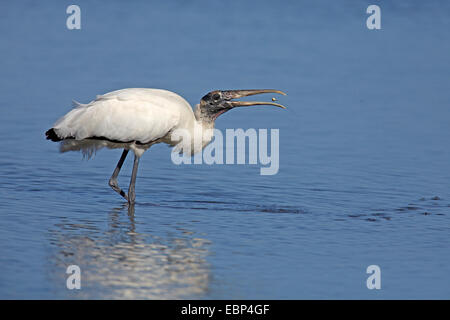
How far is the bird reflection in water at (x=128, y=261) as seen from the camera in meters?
7.24

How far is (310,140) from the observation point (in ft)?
42.4

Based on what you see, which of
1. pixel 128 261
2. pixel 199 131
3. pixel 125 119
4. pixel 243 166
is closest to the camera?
pixel 128 261

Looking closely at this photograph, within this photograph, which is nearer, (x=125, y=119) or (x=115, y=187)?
(x=125, y=119)

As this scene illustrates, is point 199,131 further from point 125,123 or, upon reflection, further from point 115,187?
point 115,187

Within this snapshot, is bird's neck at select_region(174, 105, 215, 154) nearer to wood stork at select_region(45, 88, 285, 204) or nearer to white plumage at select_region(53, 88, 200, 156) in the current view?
wood stork at select_region(45, 88, 285, 204)

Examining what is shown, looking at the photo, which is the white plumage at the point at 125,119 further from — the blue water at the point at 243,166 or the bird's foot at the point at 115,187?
the blue water at the point at 243,166

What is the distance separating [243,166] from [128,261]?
157 inches

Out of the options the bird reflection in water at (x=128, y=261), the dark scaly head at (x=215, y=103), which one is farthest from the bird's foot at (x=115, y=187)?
the dark scaly head at (x=215, y=103)

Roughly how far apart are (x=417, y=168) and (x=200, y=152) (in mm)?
2659

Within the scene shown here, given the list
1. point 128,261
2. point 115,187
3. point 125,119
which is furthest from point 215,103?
point 128,261

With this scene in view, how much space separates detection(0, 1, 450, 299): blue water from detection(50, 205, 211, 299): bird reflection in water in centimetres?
2

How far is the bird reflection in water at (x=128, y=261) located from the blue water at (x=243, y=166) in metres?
0.02

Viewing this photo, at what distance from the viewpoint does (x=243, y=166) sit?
11.7 meters

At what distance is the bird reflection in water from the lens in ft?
23.7
